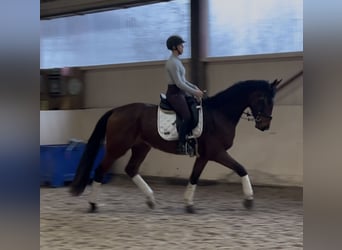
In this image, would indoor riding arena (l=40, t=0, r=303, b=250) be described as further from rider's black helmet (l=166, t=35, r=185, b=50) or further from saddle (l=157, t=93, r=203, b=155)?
rider's black helmet (l=166, t=35, r=185, b=50)

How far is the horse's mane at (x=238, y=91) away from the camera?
15.6ft

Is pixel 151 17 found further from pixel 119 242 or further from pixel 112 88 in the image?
pixel 119 242

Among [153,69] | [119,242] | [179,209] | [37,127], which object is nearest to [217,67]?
[153,69]

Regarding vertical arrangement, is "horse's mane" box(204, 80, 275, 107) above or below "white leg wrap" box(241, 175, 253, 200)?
above

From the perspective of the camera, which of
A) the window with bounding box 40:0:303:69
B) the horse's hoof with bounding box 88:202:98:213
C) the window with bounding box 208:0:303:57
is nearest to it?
the horse's hoof with bounding box 88:202:98:213

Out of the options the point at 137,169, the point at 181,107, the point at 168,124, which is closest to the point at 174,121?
the point at 168,124

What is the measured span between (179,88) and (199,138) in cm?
46

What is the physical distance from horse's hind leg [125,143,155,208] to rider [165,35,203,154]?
17.7 inches

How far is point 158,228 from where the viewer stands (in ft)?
13.3

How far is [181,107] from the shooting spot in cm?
473

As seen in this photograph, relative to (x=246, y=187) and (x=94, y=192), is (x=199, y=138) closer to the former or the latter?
(x=246, y=187)

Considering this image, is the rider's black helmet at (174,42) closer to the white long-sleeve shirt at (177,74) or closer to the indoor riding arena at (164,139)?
the white long-sleeve shirt at (177,74)

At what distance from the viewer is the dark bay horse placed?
477cm

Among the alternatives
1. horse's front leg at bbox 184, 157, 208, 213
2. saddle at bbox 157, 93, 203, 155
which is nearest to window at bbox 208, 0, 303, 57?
saddle at bbox 157, 93, 203, 155
